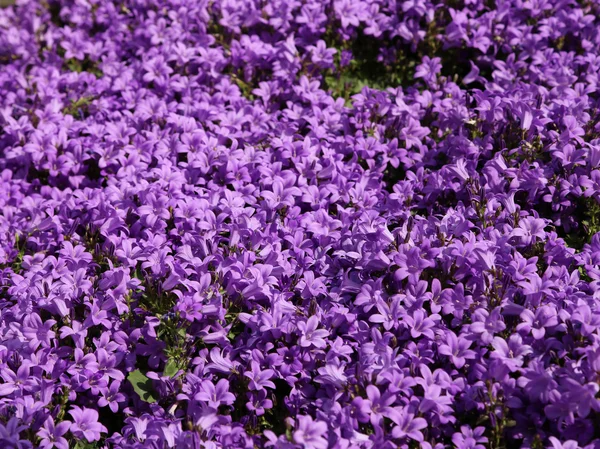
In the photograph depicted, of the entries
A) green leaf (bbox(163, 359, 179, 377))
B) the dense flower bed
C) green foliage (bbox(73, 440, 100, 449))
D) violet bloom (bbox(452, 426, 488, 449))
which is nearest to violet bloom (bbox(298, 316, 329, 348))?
the dense flower bed

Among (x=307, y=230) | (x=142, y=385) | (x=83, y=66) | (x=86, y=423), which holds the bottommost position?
(x=86, y=423)

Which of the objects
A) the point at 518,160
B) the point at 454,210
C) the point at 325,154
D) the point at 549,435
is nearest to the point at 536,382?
the point at 549,435

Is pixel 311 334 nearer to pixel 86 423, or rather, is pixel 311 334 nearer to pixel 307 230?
pixel 307 230

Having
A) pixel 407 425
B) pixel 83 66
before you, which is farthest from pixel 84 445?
pixel 83 66

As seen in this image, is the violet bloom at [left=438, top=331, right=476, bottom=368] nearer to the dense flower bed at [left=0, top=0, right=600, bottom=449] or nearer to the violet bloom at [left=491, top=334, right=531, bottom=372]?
the dense flower bed at [left=0, top=0, right=600, bottom=449]

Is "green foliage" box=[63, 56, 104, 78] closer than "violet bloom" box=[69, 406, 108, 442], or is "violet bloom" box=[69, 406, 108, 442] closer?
"violet bloom" box=[69, 406, 108, 442]

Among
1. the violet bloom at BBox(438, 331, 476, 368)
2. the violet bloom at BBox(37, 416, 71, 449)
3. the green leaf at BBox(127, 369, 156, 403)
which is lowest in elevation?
the violet bloom at BBox(37, 416, 71, 449)

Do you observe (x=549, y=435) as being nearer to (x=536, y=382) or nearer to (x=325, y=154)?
(x=536, y=382)
